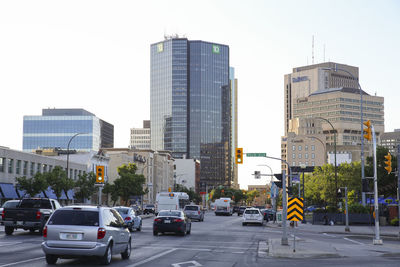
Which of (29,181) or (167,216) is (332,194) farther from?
(167,216)

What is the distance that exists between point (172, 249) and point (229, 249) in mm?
2684

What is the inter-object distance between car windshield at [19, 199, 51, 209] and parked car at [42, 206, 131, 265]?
1505cm

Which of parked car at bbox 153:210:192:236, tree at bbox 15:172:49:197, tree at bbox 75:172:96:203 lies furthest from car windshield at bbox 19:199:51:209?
tree at bbox 75:172:96:203

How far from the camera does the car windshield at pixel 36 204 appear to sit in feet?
101

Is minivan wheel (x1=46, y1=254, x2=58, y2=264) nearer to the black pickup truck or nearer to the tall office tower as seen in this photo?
the black pickup truck

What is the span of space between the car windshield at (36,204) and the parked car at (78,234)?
15.0 metres

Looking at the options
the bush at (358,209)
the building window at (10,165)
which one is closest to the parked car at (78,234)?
the bush at (358,209)

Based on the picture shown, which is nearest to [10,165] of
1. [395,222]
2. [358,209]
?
[358,209]

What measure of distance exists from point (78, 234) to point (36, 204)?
16.4 meters

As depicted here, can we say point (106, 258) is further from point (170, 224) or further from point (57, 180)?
point (57, 180)

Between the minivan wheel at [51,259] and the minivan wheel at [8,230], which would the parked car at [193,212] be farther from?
the minivan wheel at [51,259]

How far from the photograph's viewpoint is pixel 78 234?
619 inches

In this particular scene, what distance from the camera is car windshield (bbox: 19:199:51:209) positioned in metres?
30.8

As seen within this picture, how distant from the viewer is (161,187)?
528 ft
